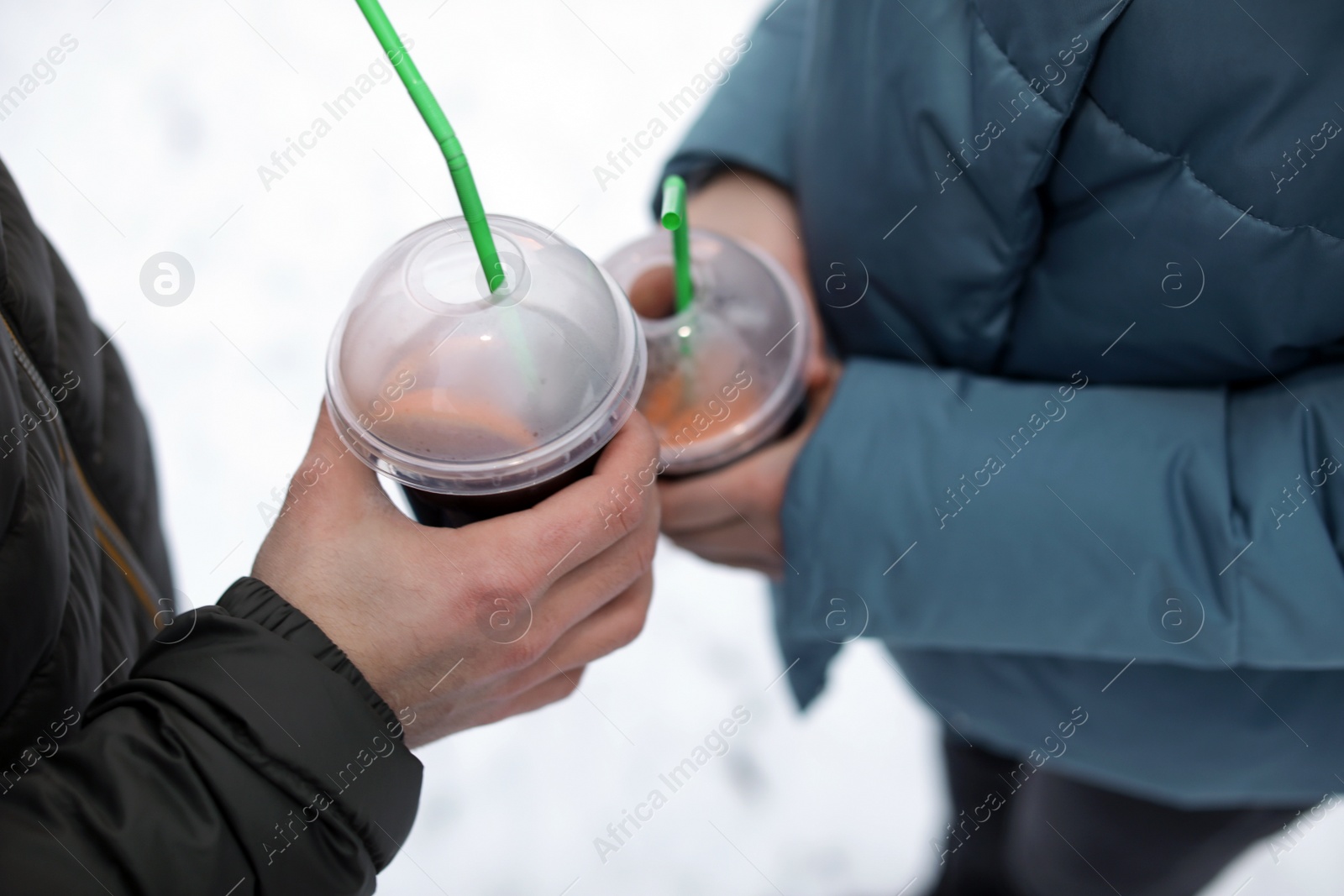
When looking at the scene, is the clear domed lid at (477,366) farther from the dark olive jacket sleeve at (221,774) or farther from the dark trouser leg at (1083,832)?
the dark trouser leg at (1083,832)

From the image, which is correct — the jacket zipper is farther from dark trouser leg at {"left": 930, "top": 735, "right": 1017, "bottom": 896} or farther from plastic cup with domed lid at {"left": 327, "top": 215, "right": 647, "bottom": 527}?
dark trouser leg at {"left": 930, "top": 735, "right": 1017, "bottom": 896}

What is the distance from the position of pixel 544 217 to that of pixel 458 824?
104 cm

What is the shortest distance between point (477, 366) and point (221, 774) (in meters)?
0.27

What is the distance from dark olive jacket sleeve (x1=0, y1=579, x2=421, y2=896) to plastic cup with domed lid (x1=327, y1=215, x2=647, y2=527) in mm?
126

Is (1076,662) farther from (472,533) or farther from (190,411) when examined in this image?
(190,411)

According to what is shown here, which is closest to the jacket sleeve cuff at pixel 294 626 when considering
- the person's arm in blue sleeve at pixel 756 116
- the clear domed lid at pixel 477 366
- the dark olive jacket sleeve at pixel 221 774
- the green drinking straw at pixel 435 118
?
the dark olive jacket sleeve at pixel 221 774

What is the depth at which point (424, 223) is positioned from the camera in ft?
5.79

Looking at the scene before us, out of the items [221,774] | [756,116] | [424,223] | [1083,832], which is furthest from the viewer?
[424,223]

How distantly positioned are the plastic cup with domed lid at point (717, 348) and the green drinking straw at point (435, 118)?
0.23 metres

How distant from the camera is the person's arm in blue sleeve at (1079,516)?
0.65 m

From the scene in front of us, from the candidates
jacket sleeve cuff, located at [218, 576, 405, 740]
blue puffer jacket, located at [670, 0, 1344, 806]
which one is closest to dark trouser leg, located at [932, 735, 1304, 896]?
blue puffer jacket, located at [670, 0, 1344, 806]

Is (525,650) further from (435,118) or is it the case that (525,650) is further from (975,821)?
(975,821)

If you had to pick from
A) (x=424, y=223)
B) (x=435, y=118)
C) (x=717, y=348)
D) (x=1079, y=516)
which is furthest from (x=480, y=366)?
(x=424, y=223)

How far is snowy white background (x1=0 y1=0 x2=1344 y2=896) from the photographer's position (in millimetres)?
1458
